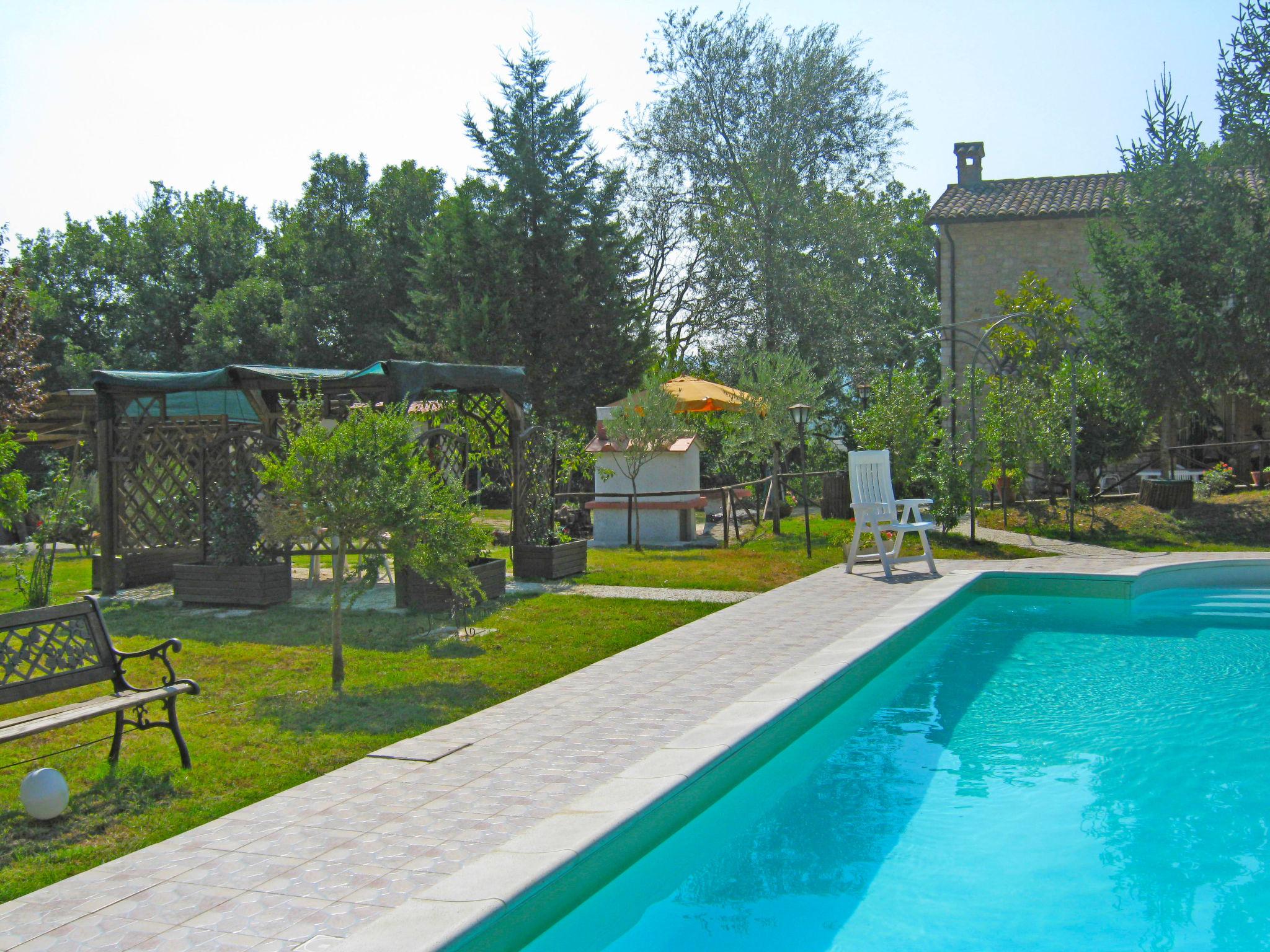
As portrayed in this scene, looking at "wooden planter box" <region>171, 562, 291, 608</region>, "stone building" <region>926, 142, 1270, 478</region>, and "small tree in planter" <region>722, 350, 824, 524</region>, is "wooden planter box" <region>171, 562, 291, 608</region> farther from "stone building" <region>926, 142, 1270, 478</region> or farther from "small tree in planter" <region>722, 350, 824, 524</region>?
"stone building" <region>926, 142, 1270, 478</region>

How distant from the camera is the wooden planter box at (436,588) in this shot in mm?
8258

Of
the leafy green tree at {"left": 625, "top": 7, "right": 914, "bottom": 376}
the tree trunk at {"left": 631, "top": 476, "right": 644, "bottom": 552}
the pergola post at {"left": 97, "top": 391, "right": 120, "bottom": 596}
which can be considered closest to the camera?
the pergola post at {"left": 97, "top": 391, "right": 120, "bottom": 596}

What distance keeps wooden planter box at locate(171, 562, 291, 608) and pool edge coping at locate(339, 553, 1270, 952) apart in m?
5.06

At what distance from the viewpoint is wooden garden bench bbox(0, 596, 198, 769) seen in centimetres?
381

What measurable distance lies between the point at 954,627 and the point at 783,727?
13.2ft

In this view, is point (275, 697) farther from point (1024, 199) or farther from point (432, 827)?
point (1024, 199)

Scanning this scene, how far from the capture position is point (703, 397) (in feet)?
50.3

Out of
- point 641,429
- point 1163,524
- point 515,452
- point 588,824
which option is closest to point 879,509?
point 515,452

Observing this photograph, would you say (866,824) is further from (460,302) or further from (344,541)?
(460,302)

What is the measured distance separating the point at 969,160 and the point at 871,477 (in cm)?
1648

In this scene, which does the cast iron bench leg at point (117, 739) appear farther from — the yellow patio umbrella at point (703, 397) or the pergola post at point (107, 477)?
the yellow patio umbrella at point (703, 397)

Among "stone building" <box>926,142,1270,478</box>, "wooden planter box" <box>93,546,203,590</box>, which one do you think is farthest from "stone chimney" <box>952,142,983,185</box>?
"wooden planter box" <box>93,546,203,590</box>

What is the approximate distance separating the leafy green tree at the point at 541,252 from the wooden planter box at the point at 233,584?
11081 mm

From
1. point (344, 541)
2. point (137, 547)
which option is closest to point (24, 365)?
point (137, 547)
